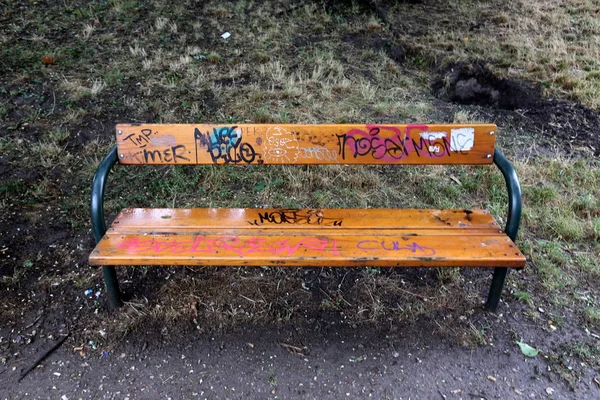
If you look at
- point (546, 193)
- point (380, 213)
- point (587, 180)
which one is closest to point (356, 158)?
point (380, 213)

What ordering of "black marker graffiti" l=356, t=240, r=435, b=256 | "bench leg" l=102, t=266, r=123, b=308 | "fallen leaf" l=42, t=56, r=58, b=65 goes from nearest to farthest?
"black marker graffiti" l=356, t=240, r=435, b=256, "bench leg" l=102, t=266, r=123, b=308, "fallen leaf" l=42, t=56, r=58, b=65

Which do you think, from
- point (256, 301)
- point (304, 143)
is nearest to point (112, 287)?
point (256, 301)

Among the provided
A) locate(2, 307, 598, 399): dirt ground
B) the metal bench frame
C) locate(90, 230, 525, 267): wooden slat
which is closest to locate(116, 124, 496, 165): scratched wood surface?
the metal bench frame

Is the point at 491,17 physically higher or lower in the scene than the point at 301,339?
higher

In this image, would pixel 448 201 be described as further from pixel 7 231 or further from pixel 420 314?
pixel 7 231

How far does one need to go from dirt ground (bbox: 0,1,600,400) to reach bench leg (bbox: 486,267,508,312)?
8 cm

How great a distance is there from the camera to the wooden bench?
2.52m

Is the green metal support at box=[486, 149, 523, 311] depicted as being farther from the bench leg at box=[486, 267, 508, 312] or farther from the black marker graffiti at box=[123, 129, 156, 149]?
the black marker graffiti at box=[123, 129, 156, 149]

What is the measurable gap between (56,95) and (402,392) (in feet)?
15.4

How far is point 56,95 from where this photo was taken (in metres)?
5.16

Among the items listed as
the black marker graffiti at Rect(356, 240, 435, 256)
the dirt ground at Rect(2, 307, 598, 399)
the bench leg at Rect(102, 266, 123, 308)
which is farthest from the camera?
the bench leg at Rect(102, 266, 123, 308)

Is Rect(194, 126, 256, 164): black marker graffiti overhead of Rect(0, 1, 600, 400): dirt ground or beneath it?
overhead

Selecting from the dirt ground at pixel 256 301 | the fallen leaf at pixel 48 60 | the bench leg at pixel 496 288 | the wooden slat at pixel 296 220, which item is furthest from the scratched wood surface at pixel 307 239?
the fallen leaf at pixel 48 60

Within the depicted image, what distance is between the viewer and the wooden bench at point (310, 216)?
8.27ft
